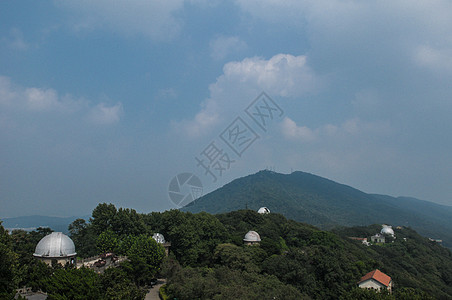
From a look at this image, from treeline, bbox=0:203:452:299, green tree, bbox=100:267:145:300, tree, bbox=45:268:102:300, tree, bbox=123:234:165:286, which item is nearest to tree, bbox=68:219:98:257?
treeline, bbox=0:203:452:299

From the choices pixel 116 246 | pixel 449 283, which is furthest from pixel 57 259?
pixel 449 283

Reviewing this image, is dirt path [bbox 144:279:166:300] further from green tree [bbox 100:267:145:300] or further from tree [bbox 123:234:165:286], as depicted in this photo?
green tree [bbox 100:267:145:300]

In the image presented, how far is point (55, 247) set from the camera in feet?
83.3

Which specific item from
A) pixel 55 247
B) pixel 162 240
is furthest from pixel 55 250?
pixel 162 240

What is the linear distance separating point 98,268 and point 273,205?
17810 centimetres

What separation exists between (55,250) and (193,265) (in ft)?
42.8

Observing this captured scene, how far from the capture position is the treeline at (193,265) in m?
19.3

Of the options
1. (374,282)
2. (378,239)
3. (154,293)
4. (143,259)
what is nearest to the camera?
(143,259)

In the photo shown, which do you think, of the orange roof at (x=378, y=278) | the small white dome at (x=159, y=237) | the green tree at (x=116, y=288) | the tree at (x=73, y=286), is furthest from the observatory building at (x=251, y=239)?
the tree at (x=73, y=286)

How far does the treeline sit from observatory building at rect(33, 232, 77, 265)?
101 centimetres

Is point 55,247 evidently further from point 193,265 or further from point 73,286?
point 193,265

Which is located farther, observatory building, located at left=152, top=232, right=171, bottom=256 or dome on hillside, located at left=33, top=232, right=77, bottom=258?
observatory building, located at left=152, top=232, right=171, bottom=256

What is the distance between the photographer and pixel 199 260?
34.2 meters

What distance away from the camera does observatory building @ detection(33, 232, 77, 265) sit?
25.0 m
